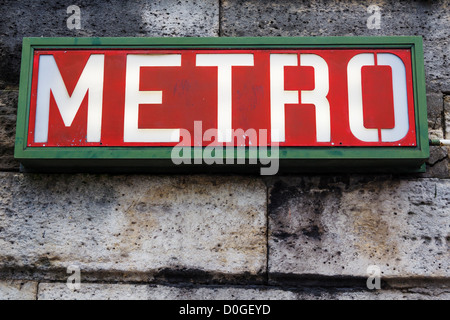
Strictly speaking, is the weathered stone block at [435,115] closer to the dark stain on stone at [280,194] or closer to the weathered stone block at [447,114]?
the weathered stone block at [447,114]

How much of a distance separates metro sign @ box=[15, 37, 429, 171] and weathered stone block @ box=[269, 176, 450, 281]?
0.47 feet

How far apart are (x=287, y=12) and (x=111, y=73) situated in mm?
1125

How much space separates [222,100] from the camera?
2.36 metres

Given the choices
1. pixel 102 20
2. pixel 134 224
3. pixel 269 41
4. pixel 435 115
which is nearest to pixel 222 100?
pixel 269 41

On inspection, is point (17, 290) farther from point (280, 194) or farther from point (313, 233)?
point (313, 233)

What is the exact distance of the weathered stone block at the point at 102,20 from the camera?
2627mm

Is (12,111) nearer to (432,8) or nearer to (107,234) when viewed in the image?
(107,234)

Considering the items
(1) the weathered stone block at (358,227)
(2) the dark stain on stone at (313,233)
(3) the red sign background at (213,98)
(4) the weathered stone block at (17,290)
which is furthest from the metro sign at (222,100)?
(4) the weathered stone block at (17,290)

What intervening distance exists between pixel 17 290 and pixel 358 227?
6.25 ft

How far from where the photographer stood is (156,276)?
7.77 ft

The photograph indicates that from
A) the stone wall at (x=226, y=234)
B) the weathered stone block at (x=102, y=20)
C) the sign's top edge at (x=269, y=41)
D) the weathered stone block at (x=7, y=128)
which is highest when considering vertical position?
the weathered stone block at (x=102, y=20)

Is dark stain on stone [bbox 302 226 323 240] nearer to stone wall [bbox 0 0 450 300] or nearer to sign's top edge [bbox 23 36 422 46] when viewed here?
stone wall [bbox 0 0 450 300]

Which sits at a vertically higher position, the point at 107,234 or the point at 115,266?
the point at 107,234

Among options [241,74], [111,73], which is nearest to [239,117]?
[241,74]
